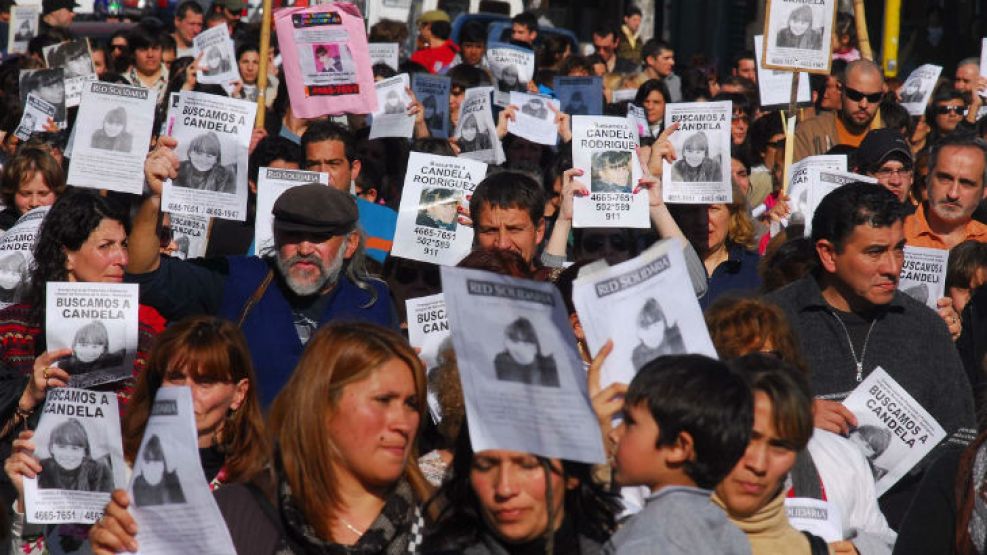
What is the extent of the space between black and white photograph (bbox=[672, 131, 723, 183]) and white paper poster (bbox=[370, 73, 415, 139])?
204cm

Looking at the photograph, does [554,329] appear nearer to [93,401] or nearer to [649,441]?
[649,441]

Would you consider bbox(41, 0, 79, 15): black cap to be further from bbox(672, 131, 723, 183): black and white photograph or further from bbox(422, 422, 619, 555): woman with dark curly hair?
bbox(422, 422, 619, 555): woman with dark curly hair

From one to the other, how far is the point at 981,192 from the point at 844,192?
2.31 metres

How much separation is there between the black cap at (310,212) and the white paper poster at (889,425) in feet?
6.08

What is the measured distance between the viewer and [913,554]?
12.7 ft

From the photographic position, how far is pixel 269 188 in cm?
705

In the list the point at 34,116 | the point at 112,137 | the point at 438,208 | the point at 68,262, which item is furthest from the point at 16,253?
the point at 34,116

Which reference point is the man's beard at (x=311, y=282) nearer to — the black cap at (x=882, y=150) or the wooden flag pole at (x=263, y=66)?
the wooden flag pole at (x=263, y=66)

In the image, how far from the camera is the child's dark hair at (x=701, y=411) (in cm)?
348

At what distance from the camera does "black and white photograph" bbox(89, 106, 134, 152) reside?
7066mm

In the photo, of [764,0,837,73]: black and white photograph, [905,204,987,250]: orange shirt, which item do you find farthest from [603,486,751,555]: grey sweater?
[764,0,837,73]: black and white photograph

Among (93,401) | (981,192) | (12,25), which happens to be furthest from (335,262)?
(12,25)

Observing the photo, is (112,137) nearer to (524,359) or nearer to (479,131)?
(479,131)

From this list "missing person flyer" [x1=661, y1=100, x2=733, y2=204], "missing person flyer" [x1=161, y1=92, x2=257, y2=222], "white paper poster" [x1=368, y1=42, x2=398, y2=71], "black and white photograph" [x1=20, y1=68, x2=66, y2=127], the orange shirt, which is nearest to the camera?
"missing person flyer" [x1=161, y1=92, x2=257, y2=222]
